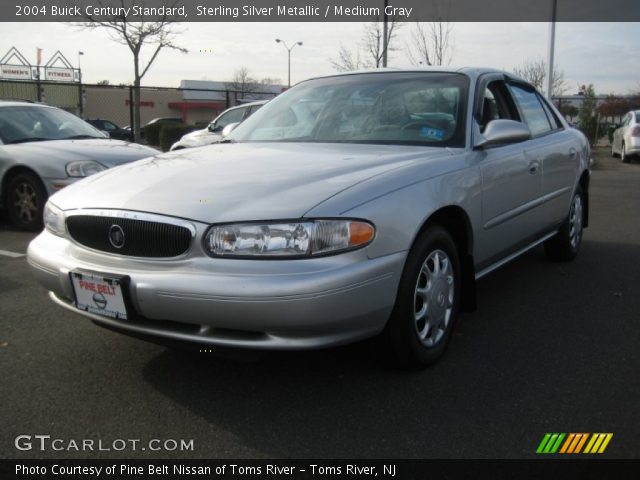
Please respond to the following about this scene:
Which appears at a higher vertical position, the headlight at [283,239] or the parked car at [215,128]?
the parked car at [215,128]

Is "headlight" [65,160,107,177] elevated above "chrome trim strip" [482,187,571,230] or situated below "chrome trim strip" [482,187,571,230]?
above

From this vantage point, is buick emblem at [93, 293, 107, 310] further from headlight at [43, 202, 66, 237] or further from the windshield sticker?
the windshield sticker

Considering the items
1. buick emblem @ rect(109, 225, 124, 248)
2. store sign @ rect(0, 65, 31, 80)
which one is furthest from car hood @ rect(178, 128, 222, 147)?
store sign @ rect(0, 65, 31, 80)

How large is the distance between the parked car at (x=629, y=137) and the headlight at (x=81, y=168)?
45.8ft

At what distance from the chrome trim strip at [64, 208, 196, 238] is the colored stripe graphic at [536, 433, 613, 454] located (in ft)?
5.28

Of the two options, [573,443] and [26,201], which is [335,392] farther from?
[26,201]

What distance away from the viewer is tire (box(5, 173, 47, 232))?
6559mm

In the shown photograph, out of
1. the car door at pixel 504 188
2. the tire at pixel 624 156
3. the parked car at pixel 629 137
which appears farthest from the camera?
the tire at pixel 624 156

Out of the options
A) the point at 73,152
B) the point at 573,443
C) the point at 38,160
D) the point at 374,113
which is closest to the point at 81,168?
the point at 73,152

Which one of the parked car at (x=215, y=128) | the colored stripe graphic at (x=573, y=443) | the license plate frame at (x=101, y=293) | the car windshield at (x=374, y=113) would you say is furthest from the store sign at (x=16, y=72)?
the colored stripe graphic at (x=573, y=443)

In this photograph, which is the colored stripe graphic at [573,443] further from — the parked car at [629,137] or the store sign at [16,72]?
the store sign at [16,72]

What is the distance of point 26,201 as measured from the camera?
6.69 metres

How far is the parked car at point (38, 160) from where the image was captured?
21.3 feet

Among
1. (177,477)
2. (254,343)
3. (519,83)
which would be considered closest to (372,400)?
(254,343)
